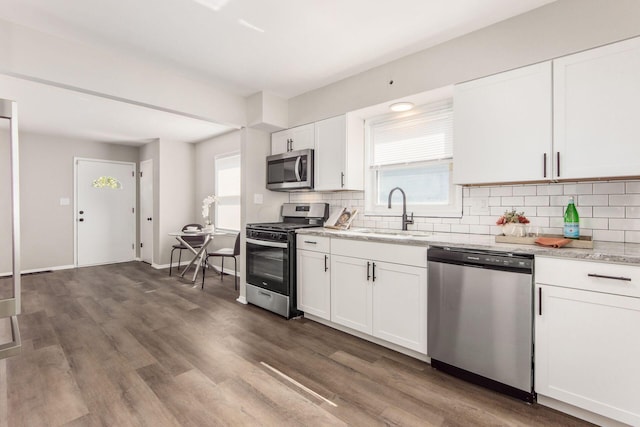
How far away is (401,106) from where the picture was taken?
286 centimetres

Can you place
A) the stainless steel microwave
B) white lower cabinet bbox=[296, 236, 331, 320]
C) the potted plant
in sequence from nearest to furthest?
the potted plant
white lower cabinet bbox=[296, 236, 331, 320]
the stainless steel microwave

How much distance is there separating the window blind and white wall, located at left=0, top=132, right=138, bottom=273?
224 inches

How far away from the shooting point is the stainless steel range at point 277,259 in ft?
10.6

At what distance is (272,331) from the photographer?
116 inches

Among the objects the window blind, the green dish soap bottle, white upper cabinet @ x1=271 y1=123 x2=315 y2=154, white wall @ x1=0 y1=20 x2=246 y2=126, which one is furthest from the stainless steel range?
the green dish soap bottle

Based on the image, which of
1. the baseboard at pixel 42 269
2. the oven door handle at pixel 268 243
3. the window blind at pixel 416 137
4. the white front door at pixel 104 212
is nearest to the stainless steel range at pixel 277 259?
the oven door handle at pixel 268 243

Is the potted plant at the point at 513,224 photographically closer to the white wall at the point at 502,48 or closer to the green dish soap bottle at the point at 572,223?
the green dish soap bottle at the point at 572,223

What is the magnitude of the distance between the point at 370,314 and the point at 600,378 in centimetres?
143

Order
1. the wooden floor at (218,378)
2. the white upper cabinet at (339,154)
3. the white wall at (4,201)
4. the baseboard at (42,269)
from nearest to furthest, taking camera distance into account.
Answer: the wooden floor at (218,378) < the white upper cabinet at (339,154) < the white wall at (4,201) < the baseboard at (42,269)

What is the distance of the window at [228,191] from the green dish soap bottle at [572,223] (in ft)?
14.4

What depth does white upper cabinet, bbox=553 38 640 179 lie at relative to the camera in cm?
176

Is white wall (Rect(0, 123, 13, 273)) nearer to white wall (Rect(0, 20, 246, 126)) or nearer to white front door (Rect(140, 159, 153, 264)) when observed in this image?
white front door (Rect(140, 159, 153, 264))

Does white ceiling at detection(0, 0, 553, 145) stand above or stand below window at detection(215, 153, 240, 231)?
above

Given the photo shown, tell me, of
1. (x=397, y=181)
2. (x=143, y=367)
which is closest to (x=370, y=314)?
(x=397, y=181)
